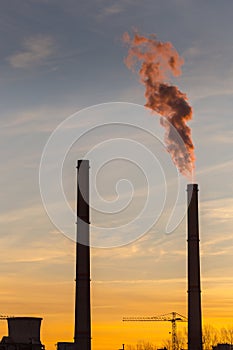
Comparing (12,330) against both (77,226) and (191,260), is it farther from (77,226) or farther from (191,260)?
(191,260)

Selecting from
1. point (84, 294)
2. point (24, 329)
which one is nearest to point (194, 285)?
point (84, 294)

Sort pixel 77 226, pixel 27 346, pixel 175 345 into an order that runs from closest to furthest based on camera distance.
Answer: pixel 27 346 → pixel 77 226 → pixel 175 345

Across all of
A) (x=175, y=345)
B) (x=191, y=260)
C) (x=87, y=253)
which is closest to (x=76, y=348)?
(x=87, y=253)

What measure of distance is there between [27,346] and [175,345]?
Result: 5631cm

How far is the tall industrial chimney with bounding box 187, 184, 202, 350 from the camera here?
64.0m

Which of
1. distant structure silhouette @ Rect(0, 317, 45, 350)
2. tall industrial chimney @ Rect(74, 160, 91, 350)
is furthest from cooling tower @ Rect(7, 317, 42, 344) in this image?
tall industrial chimney @ Rect(74, 160, 91, 350)

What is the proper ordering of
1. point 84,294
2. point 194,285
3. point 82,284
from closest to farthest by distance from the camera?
point 84,294, point 82,284, point 194,285

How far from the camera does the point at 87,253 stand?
61562 millimetres

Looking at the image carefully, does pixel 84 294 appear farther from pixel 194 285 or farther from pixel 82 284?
pixel 194 285

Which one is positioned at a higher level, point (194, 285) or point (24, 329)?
point (194, 285)

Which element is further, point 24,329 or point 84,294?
point 24,329

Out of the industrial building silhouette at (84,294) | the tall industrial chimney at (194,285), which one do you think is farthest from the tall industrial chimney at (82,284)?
the tall industrial chimney at (194,285)

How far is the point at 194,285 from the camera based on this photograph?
64.4 m

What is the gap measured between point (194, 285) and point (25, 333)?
44.3ft
